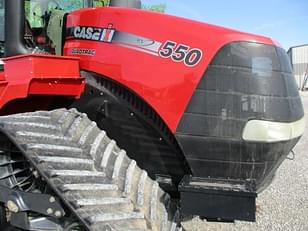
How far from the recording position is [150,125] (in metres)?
2.59

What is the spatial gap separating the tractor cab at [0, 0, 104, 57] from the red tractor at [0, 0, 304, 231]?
0.31 meters

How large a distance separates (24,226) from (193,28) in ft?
4.76

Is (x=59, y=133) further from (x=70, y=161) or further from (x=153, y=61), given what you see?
(x=153, y=61)

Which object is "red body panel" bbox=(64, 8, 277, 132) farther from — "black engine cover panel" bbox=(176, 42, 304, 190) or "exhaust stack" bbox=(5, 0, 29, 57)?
"exhaust stack" bbox=(5, 0, 29, 57)

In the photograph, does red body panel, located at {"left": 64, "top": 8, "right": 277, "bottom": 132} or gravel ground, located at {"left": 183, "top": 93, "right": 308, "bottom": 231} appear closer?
red body panel, located at {"left": 64, "top": 8, "right": 277, "bottom": 132}

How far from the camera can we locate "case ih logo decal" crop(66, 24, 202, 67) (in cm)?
243

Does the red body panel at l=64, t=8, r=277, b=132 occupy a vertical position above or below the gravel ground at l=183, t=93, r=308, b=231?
above

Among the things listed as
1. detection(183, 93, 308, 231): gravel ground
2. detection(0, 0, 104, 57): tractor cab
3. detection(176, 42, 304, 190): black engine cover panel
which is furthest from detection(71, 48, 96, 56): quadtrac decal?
detection(183, 93, 308, 231): gravel ground

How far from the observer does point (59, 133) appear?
2.43m

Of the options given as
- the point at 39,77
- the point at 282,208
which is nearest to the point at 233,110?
the point at 39,77

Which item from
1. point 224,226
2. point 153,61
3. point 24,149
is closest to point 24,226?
point 24,149

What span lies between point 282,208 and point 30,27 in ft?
10.5

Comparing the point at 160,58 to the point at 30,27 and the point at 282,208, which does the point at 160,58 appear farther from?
the point at 282,208

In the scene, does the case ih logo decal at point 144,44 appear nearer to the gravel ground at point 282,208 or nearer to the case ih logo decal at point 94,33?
the case ih logo decal at point 94,33
